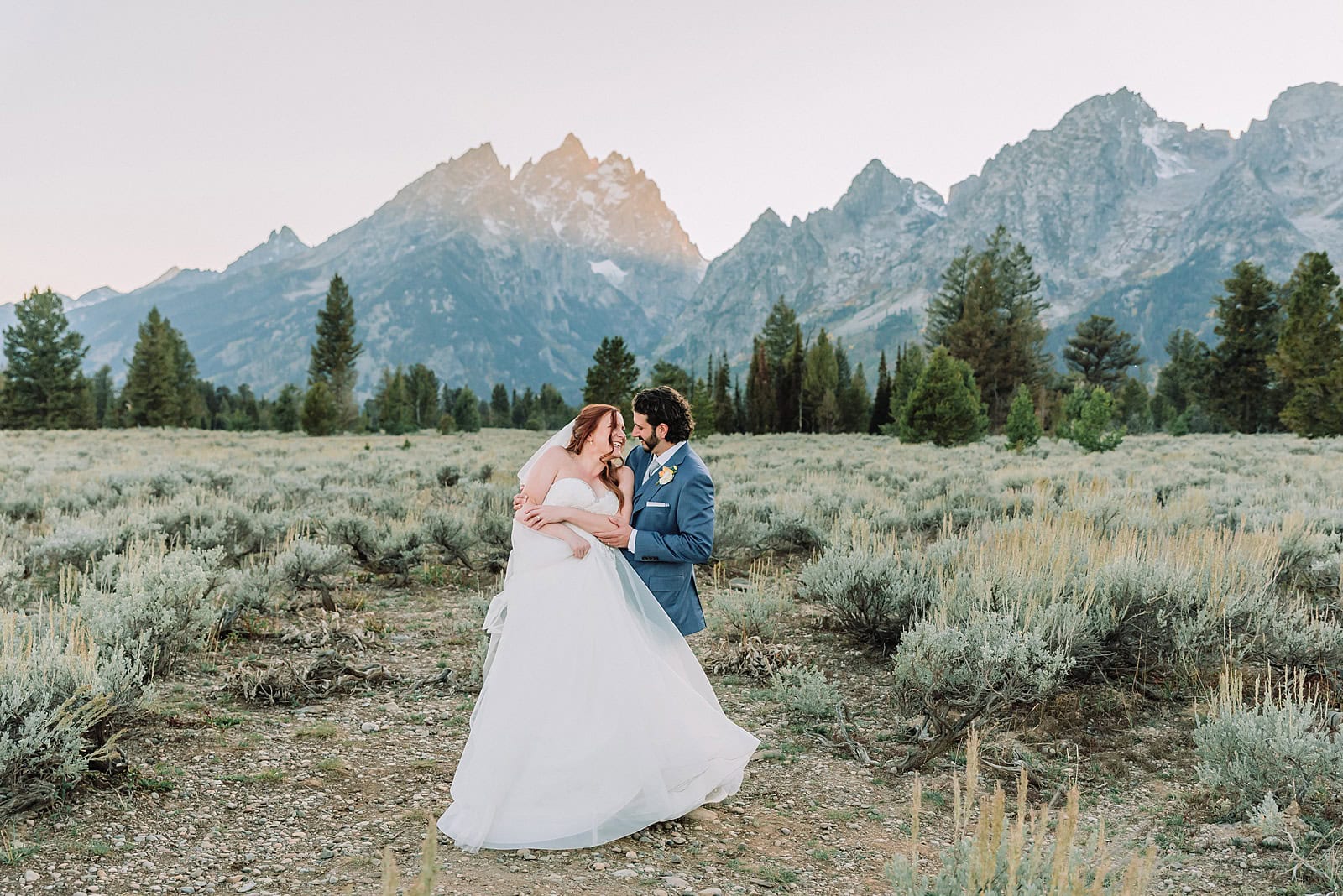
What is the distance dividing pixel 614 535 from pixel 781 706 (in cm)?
252

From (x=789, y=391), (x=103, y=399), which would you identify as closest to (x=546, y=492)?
(x=789, y=391)

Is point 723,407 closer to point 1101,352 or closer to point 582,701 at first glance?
point 1101,352

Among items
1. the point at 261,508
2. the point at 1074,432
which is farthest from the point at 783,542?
the point at 1074,432

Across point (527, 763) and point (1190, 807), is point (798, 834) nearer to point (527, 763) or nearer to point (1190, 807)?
point (527, 763)

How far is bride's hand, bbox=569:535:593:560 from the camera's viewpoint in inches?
146

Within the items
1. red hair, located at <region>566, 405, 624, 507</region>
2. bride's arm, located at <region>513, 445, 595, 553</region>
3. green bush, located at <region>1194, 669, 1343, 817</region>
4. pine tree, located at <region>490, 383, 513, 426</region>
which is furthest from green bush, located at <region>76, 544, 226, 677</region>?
pine tree, located at <region>490, 383, 513, 426</region>

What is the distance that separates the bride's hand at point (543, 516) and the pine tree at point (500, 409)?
8635 cm

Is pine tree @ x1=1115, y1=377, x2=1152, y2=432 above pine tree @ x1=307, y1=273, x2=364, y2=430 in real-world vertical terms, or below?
below

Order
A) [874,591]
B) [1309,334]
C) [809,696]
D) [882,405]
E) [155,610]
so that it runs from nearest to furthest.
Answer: [155,610]
[809,696]
[874,591]
[1309,334]
[882,405]

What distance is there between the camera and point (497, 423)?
88938mm

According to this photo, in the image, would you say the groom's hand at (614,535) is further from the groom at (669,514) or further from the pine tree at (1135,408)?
the pine tree at (1135,408)

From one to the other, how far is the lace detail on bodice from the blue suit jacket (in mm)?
219

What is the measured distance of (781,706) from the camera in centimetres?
548

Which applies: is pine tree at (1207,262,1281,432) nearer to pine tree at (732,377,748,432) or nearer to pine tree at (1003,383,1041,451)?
pine tree at (1003,383,1041,451)
